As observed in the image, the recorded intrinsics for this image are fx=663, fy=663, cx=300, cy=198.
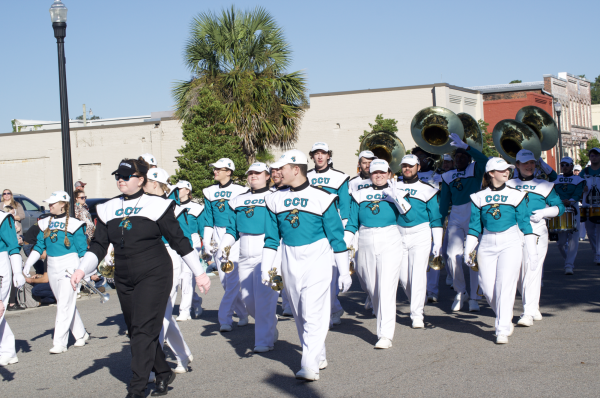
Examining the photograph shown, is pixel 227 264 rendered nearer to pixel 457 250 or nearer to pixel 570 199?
pixel 457 250

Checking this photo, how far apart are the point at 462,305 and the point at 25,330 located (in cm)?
645

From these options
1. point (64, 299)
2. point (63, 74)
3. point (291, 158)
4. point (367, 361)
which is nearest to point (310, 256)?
point (291, 158)

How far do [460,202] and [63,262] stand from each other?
566 cm

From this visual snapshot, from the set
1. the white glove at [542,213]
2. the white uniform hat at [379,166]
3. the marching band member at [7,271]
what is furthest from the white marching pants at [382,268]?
the marching band member at [7,271]

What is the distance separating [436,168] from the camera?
11930 millimetres

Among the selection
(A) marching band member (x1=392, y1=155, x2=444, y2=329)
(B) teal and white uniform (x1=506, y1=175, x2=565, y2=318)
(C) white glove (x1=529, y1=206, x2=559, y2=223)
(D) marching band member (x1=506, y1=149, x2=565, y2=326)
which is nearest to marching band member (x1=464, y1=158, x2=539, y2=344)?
(D) marching band member (x1=506, y1=149, x2=565, y2=326)

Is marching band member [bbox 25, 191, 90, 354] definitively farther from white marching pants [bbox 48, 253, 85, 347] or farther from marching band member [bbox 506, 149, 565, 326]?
marching band member [bbox 506, 149, 565, 326]

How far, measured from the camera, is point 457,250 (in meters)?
9.90

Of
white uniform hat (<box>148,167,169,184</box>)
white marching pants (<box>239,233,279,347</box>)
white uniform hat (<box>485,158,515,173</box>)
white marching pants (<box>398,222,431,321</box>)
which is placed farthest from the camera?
white marching pants (<box>398,222,431,321</box>)

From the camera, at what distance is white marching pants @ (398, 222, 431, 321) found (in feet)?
27.7

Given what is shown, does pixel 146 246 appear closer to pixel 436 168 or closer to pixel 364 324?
pixel 364 324

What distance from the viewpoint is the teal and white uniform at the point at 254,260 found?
7.52m

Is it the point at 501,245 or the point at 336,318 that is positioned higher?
the point at 501,245

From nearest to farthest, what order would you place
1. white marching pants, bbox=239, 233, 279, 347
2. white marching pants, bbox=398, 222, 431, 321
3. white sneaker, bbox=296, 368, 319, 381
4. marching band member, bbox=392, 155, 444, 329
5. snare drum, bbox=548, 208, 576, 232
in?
1. white sneaker, bbox=296, 368, 319, 381
2. white marching pants, bbox=239, 233, 279, 347
3. white marching pants, bbox=398, 222, 431, 321
4. marching band member, bbox=392, 155, 444, 329
5. snare drum, bbox=548, 208, 576, 232
